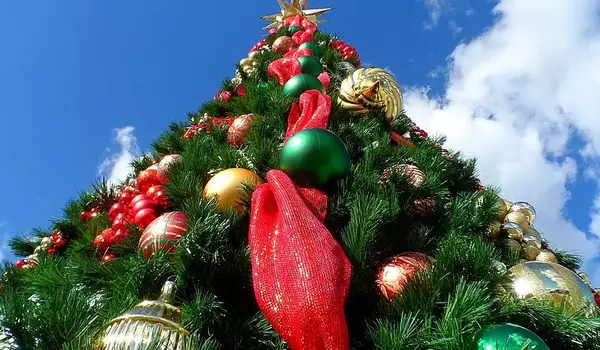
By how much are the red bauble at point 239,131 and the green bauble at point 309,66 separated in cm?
84

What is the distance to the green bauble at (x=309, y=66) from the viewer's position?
2875 mm

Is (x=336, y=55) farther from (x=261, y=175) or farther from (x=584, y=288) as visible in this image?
(x=584, y=288)

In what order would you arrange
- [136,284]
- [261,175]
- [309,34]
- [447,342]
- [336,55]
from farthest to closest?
[309,34] < [336,55] < [261,175] < [136,284] < [447,342]

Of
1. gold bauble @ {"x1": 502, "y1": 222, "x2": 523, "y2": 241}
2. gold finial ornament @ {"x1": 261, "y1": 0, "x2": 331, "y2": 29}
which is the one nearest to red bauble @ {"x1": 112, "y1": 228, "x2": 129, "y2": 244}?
gold bauble @ {"x1": 502, "y1": 222, "x2": 523, "y2": 241}

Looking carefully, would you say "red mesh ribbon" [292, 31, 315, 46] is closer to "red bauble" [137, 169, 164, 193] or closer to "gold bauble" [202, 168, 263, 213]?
"red bauble" [137, 169, 164, 193]

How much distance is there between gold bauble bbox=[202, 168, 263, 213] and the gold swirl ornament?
1064 mm

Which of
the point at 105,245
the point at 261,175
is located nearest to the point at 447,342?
the point at 261,175

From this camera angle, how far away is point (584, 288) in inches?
48.2

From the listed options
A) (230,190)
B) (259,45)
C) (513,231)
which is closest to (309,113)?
(230,190)

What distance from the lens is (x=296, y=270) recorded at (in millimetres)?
978

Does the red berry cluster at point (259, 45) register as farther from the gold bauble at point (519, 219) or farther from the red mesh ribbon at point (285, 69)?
the gold bauble at point (519, 219)

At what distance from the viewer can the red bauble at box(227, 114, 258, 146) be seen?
2.05 m

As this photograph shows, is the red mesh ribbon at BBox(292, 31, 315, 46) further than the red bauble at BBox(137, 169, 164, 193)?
Yes

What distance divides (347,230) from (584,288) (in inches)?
22.9
